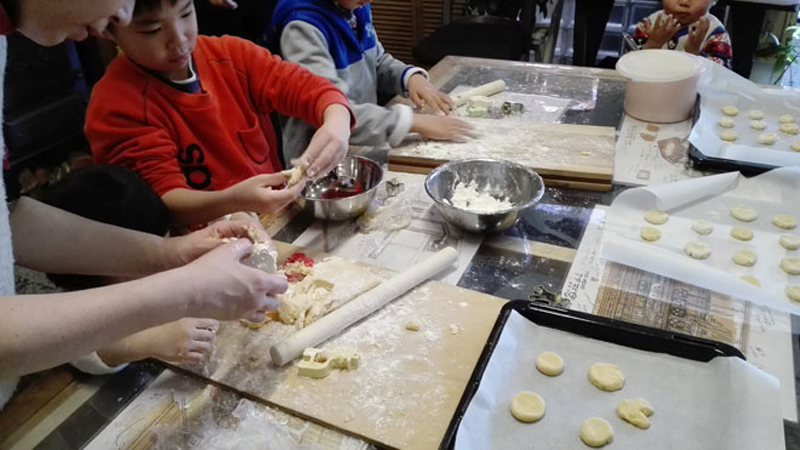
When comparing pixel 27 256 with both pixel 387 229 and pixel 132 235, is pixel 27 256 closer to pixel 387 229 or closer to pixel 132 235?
pixel 132 235

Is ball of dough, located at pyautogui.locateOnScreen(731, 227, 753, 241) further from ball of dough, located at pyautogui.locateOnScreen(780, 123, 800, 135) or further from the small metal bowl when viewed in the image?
ball of dough, located at pyautogui.locateOnScreen(780, 123, 800, 135)

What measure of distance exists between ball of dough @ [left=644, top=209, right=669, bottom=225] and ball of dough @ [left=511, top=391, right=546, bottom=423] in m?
0.59

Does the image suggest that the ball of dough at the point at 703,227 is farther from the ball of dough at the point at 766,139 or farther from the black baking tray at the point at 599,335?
the ball of dough at the point at 766,139

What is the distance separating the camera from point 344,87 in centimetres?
169

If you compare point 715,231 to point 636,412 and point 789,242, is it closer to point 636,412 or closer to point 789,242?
point 789,242

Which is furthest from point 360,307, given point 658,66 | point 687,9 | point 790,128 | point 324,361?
point 687,9

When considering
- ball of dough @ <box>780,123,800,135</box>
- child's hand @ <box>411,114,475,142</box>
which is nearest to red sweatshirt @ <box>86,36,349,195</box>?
child's hand @ <box>411,114,475,142</box>

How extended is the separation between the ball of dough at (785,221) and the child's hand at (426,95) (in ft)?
3.06

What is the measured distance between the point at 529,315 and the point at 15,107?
9.82ft

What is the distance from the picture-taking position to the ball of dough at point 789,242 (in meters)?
1.18

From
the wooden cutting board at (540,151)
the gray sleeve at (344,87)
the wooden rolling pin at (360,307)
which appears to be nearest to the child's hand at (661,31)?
the wooden cutting board at (540,151)

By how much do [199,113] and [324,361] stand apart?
2.32ft

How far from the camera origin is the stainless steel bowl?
1.29 m

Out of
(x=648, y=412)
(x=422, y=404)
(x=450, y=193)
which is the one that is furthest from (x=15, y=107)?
(x=648, y=412)
